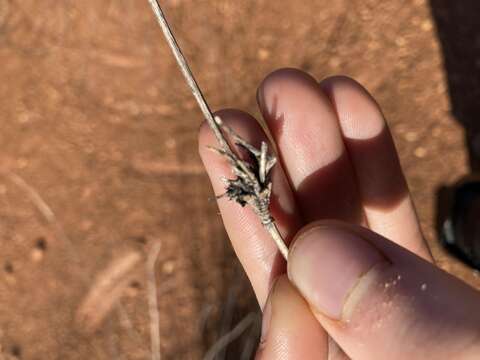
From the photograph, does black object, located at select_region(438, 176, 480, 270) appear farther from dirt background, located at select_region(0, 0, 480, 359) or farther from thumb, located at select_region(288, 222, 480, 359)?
thumb, located at select_region(288, 222, 480, 359)

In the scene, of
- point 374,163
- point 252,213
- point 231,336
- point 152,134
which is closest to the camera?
point 252,213

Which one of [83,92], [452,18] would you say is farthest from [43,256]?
[452,18]

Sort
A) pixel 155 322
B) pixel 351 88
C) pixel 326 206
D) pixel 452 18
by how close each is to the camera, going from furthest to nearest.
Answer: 1. pixel 452 18
2. pixel 155 322
3. pixel 351 88
4. pixel 326 206

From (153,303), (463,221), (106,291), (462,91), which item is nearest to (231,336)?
(153,303)

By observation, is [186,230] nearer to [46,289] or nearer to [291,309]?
[46,289]

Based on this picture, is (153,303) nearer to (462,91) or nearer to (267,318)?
(267,318)
